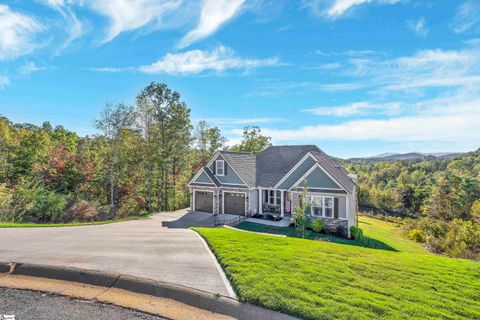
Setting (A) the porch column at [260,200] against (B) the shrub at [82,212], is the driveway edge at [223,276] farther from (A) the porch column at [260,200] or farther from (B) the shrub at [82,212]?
(B) the shrub at [82,212]

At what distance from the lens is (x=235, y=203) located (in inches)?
972

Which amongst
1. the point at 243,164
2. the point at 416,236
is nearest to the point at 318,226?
the point at 243,164

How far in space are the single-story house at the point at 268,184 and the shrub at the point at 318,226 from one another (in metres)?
0.56

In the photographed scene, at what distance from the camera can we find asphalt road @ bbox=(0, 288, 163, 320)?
4.85m

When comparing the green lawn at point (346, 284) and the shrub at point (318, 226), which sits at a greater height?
the green lawn at point (346, 284)

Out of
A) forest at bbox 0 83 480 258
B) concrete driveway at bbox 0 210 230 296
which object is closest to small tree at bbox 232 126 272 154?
forest at bbox 0 83 480 258

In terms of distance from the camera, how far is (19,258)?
300 inches

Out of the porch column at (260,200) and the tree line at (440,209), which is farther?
the porch column at (260,200)

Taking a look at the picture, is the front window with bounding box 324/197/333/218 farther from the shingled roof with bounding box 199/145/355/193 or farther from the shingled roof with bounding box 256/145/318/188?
the shingled roof with bounding box 256/145/318/188

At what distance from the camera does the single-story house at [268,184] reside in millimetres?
20719

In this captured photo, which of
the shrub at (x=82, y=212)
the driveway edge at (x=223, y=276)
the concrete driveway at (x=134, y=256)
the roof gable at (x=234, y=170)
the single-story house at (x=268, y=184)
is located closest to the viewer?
the driveway edge at (x=223, y=276)

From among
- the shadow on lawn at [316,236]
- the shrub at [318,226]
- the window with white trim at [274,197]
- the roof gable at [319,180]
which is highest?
the roof gable at [319,180]

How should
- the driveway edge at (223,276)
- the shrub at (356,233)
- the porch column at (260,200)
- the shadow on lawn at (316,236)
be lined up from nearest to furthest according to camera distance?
the driveway edge at (223,276)
the shadow on lawn at (316,236)
the shrub at (356,233)
the porch column at (260,200)

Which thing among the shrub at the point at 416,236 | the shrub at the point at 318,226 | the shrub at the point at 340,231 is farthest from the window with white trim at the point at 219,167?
the shrub at the point at 416,236
